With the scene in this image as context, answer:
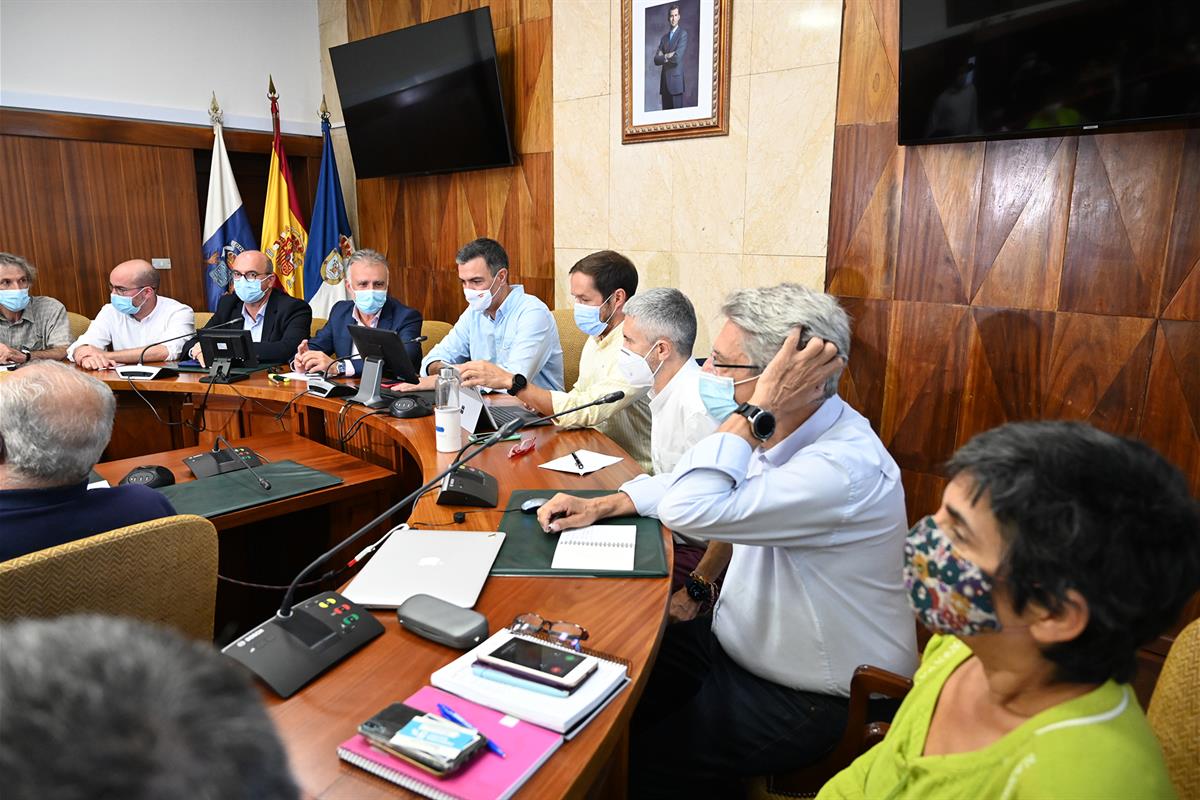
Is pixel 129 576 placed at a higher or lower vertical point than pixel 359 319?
lower

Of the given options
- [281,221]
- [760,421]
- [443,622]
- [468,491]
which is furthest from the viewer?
[281,221]

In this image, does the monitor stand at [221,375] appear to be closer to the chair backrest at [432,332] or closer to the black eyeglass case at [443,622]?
the chair backrest at [432,332]

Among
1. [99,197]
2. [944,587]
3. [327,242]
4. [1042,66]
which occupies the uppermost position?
[1042,66]

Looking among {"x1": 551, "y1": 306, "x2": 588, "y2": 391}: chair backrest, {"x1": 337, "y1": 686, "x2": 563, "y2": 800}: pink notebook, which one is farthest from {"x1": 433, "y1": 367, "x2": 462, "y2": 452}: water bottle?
{"x1": 551, "y1": 306, "x2": 588, "y2": 391}: chair backrest

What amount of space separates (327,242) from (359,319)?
6.48 ft

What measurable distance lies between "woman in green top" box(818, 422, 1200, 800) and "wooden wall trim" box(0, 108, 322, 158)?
556 centimetres

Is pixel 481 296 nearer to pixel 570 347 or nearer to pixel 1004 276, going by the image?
pixel 570 347

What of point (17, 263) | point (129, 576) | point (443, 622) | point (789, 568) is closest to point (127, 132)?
point (17, 263)

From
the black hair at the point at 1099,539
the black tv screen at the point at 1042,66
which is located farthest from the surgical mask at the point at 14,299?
the black hair at the point at 1099,539

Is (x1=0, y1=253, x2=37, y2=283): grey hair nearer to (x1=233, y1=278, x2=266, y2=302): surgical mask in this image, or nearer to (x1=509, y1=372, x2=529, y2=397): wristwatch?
(x1=233, y1=278, x2=266, y2=302): surgical mask

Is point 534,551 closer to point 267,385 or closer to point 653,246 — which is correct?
point 267,385

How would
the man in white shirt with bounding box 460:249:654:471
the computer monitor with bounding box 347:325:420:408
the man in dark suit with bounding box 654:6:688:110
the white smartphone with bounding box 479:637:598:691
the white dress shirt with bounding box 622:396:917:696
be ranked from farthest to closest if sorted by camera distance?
1. the man in dark suit with bounding box 654:6:688:110
2. the computer monitor with bounding box 347:325:420:408
3. the man in white shirt with bounding box 460:249:654:471
4. the white dress shirt with bounding box 622:396:917:696
5. the white smartphone with bounding box 479:637:598:691

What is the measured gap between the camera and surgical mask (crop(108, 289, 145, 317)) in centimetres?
377

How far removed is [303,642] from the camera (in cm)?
114
